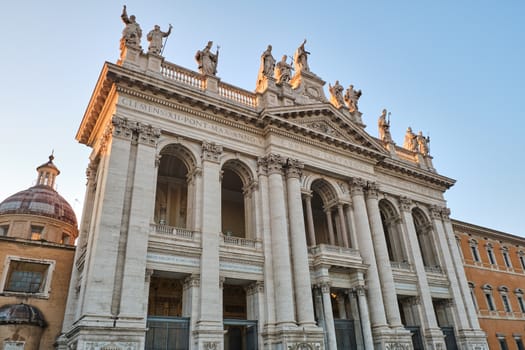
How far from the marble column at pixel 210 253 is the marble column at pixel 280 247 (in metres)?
3.07

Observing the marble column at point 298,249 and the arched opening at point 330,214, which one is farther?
the arched opening at point 330,214

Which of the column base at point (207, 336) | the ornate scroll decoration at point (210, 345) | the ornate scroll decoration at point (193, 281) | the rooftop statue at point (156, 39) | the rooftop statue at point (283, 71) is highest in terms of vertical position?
the rooftop statue at point (283, 71)

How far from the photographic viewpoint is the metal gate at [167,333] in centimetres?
1708

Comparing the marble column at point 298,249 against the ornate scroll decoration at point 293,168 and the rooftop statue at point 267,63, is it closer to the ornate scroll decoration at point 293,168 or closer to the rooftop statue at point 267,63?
the ornate scroll decoration at point 293,168

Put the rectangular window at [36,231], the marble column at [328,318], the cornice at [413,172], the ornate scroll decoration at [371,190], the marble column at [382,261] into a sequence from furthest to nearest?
1. the rectangular window at [36,231]
2. the cornice at [413,172]
3. the ornate scroll decoration at [371,190]
4. the marble column at [382,261]
5. the marble column at [328,318]

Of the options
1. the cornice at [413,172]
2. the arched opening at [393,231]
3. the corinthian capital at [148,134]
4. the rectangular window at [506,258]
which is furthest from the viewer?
the rectangular window at [506,258]

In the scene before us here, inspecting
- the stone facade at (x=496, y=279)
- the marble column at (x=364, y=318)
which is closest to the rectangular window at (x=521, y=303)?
A: the stone facade at (x=496, y=279)

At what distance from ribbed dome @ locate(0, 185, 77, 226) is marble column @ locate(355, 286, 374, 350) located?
2799 centimetres

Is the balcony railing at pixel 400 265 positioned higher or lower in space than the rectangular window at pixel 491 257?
lower

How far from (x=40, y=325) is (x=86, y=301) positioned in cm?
493

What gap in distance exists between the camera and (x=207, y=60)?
80.7 feet

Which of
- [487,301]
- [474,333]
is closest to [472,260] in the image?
[487,301]

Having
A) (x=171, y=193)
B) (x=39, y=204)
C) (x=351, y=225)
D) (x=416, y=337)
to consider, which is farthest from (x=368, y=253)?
(x=39, y=204)

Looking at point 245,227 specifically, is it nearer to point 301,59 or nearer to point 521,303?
point 301,59
